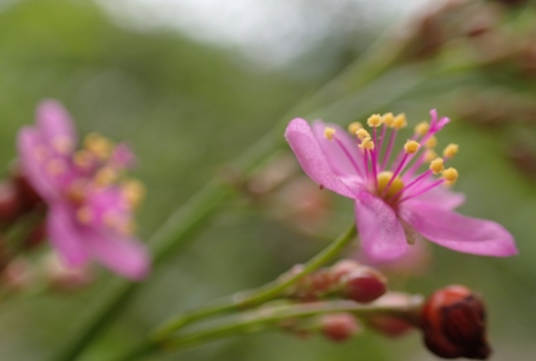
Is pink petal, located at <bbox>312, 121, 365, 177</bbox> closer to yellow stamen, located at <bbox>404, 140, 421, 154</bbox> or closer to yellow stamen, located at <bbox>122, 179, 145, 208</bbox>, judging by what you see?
yellow stamen, located at <bbox>404, 140, 421, 154</bbox>

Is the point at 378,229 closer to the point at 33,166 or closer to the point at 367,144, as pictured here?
the point at 367,144

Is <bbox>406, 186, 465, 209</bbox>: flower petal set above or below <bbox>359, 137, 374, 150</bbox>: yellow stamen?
below

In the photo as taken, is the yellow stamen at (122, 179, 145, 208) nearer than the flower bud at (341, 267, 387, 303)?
No

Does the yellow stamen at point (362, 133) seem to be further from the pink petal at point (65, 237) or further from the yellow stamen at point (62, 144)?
the yellow stamen at point (62, 144)

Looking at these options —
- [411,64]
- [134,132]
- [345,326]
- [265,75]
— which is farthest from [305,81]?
[345,326]

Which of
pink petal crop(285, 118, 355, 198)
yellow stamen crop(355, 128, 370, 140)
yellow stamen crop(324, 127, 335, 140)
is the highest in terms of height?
pink petal crop(285, 118, 355, 198)

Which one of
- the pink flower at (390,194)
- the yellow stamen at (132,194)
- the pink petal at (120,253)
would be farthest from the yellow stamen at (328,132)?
the yellow stamen at (132,194)

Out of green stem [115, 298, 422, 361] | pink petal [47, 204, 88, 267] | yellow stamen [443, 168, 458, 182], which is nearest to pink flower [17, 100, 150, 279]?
pink petal [47, 204, 88, 267]
